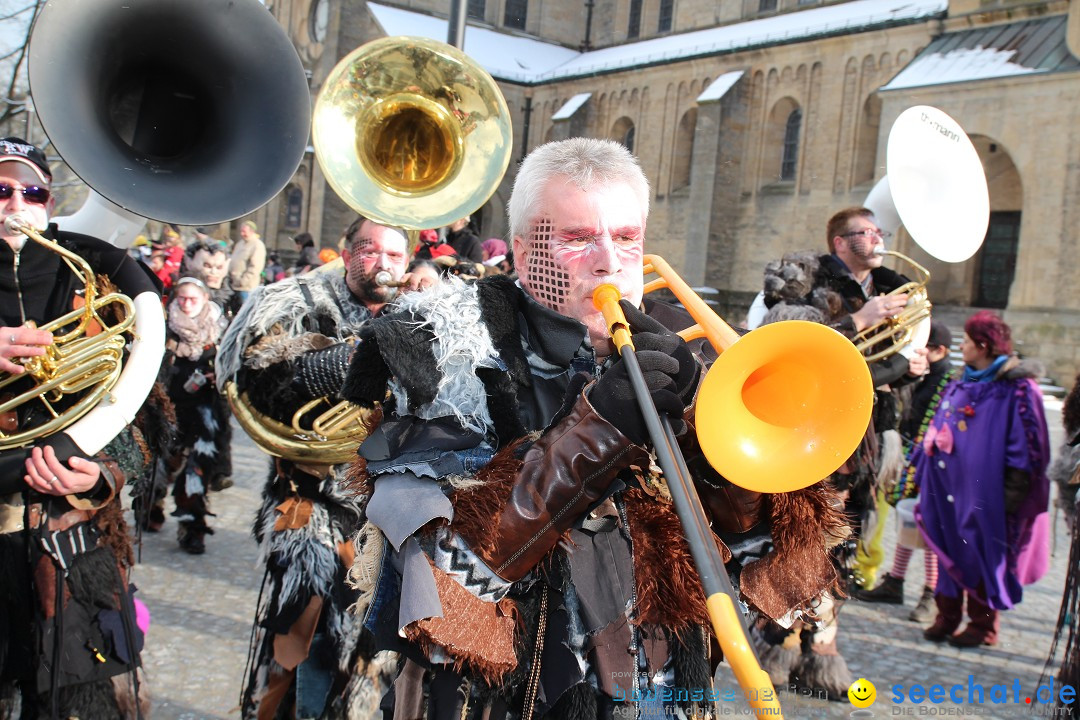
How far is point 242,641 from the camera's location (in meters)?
5.07

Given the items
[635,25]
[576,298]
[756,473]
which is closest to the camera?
[756,473]

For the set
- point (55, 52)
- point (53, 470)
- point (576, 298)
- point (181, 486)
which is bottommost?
point (181, 486)

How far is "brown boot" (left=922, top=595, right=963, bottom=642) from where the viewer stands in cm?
580

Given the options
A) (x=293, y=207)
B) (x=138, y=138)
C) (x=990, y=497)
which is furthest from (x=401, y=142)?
(x=293, y=207)

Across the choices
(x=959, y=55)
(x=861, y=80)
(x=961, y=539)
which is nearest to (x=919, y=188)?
(x=961, y=539)

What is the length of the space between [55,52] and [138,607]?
6.68ft

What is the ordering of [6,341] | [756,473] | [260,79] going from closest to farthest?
1. [756,473]
2. [6,341]
3. [260,79]

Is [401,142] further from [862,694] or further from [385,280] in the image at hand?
[862,694]

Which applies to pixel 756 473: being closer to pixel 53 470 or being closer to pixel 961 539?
pixel 53 470

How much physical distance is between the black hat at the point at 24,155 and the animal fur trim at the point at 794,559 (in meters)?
2.63

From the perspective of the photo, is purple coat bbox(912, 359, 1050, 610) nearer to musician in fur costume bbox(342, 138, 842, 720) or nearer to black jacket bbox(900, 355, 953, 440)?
black jacket bbox(900, 355, 953, 440)

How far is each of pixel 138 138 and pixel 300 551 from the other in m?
1.68

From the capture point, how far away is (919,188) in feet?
15.5

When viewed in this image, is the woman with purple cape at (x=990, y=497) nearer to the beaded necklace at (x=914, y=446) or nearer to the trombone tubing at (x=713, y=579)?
the beaded necklace at (x=914, y=446)
